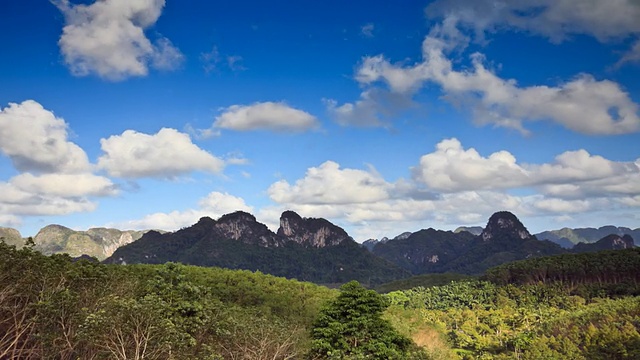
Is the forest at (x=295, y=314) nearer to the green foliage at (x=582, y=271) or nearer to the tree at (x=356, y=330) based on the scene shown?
the tree at (x=356, y=330)

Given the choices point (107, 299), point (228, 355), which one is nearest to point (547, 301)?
point (228, 355)

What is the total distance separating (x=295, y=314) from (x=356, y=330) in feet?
104

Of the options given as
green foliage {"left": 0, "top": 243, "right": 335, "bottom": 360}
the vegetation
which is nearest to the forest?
green foliage {"left": 0, "top": 243, "right": 335, "bottom": 360}

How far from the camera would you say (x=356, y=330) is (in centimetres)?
3616

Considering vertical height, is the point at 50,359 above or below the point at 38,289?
below

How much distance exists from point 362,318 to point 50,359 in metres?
22.4

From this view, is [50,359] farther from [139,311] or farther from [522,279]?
[522,279]

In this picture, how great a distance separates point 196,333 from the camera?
2883cm

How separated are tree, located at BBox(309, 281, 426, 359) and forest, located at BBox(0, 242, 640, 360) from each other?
0.11 m

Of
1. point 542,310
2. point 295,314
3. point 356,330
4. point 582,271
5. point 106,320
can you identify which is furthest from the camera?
point 582,271

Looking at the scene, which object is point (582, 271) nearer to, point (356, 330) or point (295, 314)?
point (295, 314)

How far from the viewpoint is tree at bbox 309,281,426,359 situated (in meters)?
35.2

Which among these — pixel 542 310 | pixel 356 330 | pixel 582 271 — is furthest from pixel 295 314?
pixel 582 271

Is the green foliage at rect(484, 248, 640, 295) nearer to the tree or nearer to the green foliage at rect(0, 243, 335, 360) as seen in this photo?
the tree
